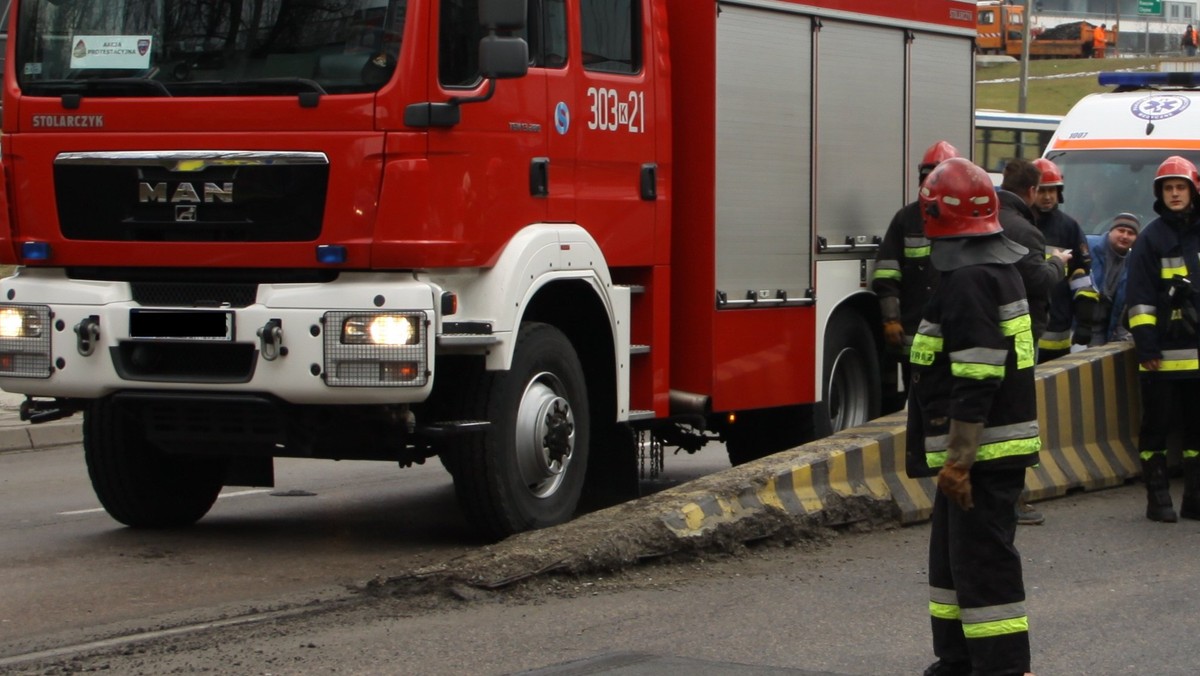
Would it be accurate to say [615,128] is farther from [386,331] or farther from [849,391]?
[849,391]

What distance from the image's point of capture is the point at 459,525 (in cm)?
930

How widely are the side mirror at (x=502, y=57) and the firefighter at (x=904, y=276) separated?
3.34m

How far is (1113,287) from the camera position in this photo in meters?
12.4

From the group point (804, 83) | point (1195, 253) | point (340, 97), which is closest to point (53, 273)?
point (340, 97)

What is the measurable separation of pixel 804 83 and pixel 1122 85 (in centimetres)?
834

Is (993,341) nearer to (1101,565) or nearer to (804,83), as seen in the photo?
(1101,565)

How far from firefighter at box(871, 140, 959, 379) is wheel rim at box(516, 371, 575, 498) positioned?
2506 mm

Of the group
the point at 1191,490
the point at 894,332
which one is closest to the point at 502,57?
the point at 894,332

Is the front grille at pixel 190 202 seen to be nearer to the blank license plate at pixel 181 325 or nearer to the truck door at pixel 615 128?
the blank license plate at pixel 181 325

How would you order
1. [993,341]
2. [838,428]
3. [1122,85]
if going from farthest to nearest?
[1122,85]
[838,428]
[993,341]

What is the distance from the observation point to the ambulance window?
873 centimetres

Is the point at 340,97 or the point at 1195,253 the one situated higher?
the point at 340,97

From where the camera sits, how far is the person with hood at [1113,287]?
1185 centimetres

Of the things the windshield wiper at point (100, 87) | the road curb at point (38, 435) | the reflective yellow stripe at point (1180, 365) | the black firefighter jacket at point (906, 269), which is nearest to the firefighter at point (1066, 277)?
the black firefighter jacket at point (906, 269)
